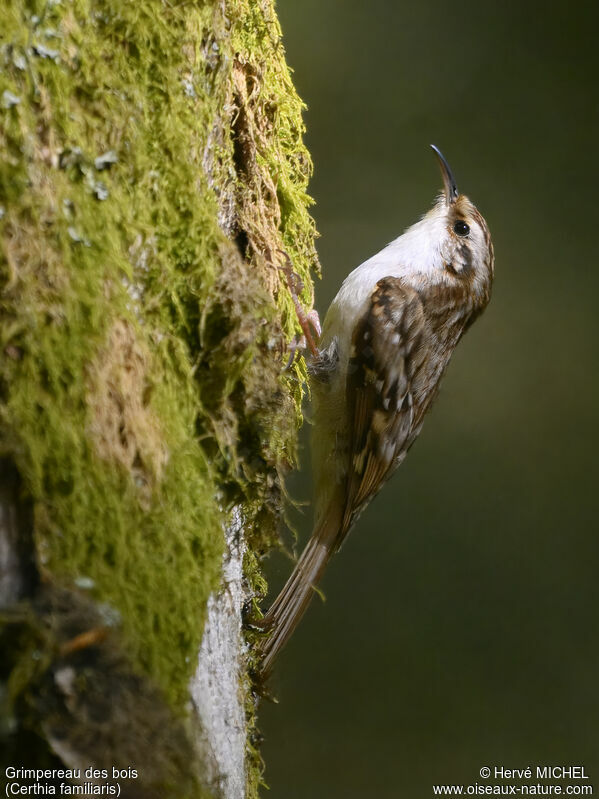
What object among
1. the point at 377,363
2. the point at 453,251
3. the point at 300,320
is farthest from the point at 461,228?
the point at 300,320

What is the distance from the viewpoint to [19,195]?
73 cm

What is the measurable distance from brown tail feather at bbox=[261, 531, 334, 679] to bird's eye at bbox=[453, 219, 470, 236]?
29.2 inches

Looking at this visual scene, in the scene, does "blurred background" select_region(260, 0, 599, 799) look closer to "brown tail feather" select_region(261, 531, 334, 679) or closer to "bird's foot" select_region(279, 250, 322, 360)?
"bird's foot" select_region(279, 250, 322, 360)

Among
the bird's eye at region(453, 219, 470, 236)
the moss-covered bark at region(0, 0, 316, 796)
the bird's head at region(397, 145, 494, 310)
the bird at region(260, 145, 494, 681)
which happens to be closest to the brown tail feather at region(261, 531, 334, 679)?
the bird at region(260, 145, 494, 681)

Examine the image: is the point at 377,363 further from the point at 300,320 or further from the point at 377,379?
the point at 300,320

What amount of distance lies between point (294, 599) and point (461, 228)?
90 cm

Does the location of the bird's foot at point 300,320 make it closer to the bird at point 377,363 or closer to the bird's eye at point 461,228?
the bird at point 377,363

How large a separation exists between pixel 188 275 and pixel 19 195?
0.23 m

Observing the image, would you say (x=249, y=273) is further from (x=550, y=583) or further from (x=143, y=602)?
(x=550, y=583)

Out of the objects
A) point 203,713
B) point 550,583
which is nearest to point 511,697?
point 550,583

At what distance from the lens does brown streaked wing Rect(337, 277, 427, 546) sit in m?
1.56

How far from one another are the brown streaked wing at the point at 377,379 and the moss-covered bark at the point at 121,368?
54 cm

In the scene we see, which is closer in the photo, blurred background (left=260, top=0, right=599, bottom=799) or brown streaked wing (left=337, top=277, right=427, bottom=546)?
brown streaked wing (left=337, top=277, right=427, bottom=546)

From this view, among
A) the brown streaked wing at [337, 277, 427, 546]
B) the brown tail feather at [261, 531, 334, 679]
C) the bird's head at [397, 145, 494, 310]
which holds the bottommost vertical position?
the brown tail feather at [261, 531, 334, 679]
